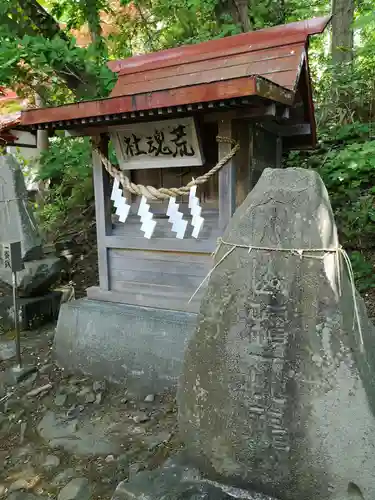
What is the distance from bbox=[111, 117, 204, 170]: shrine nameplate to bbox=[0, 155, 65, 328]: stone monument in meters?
2.10

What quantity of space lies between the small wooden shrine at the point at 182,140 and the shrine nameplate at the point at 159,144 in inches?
0.4

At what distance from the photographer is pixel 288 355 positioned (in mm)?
1819

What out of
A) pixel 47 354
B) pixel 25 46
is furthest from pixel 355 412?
pixel 25 46

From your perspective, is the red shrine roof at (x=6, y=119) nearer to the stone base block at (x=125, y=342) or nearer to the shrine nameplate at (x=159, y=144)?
the shrine nameplate at (x=159, y=144)

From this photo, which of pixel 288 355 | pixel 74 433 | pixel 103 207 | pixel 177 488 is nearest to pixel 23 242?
pixel 103 207

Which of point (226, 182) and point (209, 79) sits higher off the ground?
point (209, 79)

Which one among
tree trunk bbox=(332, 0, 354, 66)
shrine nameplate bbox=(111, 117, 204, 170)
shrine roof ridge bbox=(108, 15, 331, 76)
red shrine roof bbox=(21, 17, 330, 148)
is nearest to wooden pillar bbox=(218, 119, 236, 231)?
shrine nameplate bbox=(111, 117, 204, 170)

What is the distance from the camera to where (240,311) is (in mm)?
1909

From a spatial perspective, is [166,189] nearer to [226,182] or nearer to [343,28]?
[226,182]

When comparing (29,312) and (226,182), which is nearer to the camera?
(226,182)

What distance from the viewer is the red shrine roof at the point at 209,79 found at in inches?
128

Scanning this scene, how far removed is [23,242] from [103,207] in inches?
68.6

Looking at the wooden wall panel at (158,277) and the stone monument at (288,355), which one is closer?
the stone monument at (288,355)

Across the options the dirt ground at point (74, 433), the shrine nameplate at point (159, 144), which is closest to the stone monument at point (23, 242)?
the dirt ground at point (74, 433)
